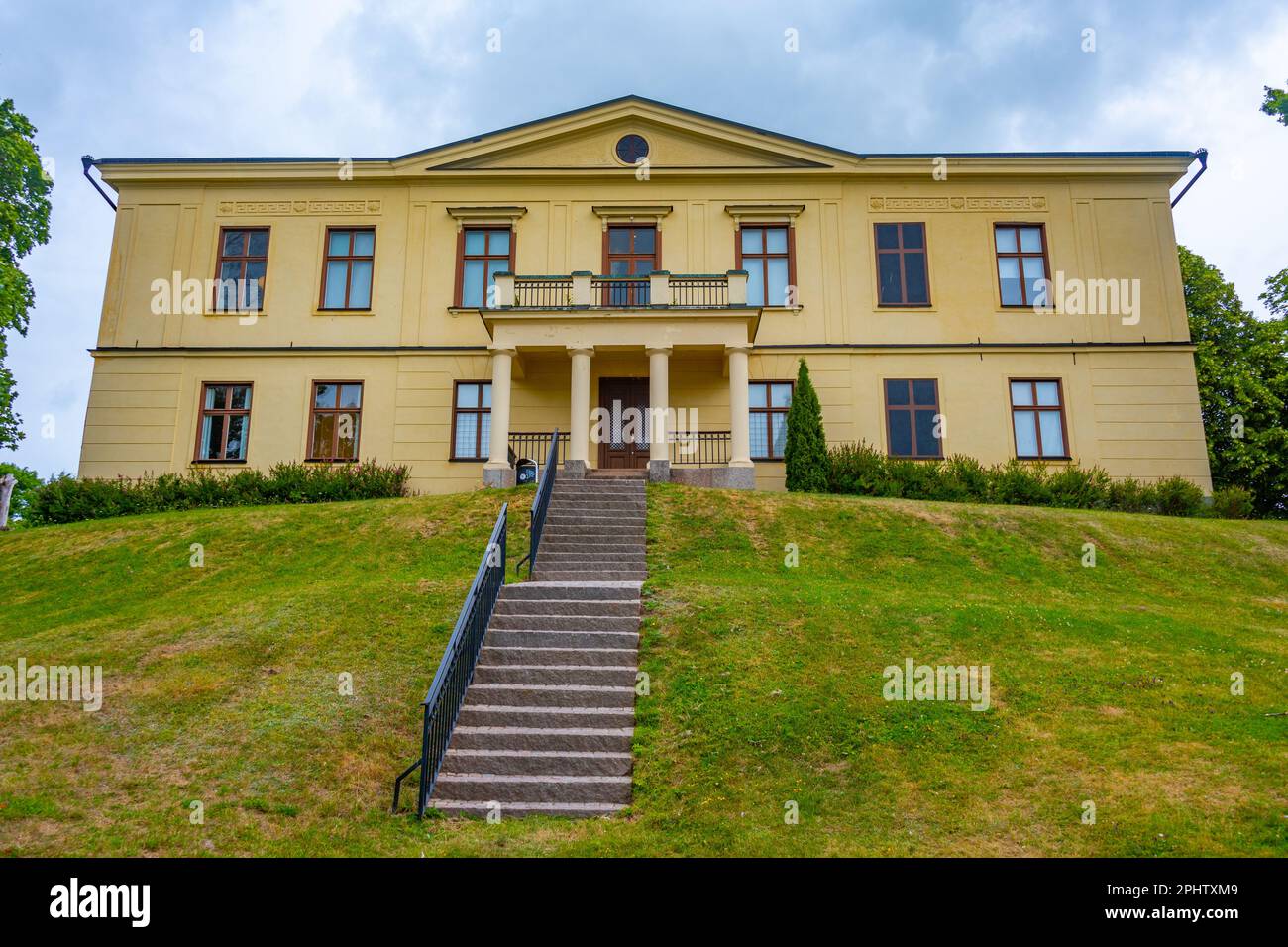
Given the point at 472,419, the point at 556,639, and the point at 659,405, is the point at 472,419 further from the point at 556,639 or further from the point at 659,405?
the point at 556,639

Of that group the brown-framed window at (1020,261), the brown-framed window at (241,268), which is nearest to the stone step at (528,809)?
the brown-framed window at (241,268)

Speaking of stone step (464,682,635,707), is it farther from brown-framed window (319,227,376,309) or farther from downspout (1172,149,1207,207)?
downspout (1172,149,1207,207)

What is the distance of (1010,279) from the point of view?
2205cm

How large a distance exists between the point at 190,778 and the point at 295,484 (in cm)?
1310

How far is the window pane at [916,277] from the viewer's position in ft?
72.1

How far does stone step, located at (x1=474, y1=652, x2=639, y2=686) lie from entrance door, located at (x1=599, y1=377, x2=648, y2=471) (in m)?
11.4

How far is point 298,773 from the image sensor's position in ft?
25.3

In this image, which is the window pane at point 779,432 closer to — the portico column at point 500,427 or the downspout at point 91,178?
the portico column at point 500,427

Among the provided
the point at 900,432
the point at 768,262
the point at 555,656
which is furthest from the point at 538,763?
the point at 768,262

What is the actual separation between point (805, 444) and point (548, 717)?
11.8m

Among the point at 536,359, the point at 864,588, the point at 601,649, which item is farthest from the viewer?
the point at 536,359

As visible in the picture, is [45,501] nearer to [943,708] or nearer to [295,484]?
[295,484]
